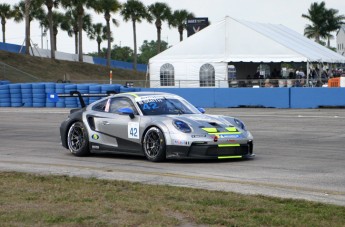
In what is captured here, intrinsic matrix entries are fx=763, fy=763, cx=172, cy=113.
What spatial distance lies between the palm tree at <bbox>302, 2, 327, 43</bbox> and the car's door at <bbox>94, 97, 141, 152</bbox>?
93.9m

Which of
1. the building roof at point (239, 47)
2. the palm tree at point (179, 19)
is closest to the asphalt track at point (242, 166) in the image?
the building roof at point (239, 47)

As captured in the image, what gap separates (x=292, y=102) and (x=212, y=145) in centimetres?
1993

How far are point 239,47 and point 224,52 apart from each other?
87 centimetres

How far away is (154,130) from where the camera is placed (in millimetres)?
12945

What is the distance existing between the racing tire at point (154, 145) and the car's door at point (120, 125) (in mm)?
228

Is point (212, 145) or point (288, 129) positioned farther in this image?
point (288, 129)

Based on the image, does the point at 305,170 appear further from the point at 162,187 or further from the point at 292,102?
the point at 292,102

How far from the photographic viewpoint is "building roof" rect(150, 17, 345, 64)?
133 feet

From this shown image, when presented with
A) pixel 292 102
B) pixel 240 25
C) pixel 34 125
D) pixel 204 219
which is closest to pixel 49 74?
pixel 240 25

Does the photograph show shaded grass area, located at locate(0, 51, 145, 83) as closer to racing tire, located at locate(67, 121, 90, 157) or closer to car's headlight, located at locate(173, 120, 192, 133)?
racing tire, located at locate(67, 121, 90, 157)

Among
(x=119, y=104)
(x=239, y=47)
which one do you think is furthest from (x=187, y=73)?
(x=119, y=104)

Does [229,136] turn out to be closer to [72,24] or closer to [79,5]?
[79,5]

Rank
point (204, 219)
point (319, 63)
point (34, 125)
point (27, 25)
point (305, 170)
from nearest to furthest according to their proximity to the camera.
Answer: point (204, 219) < point (305, 170) < point (34, 125) < point (319, 63) < point (27, 25)

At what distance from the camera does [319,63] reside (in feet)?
135
